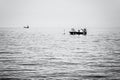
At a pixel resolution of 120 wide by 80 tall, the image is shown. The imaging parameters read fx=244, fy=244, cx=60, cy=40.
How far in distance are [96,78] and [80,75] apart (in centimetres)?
190

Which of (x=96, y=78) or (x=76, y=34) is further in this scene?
(x=76, y=34)

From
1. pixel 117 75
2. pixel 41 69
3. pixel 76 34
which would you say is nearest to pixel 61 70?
pixel 41 69

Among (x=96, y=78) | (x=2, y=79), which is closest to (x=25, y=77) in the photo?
(x=2, y=79)

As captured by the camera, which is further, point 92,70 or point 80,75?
point 92,70

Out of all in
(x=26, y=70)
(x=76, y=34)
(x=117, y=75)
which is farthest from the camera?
(x=76, y=34)

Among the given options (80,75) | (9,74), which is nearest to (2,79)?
(9,74)

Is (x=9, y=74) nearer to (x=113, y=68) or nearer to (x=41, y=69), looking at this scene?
(x=41, y=69)

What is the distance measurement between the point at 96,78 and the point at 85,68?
5.25 metres

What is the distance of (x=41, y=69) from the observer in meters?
27.5

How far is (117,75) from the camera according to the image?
80.0ft

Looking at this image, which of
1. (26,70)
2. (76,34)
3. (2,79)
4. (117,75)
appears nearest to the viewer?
(2,79)

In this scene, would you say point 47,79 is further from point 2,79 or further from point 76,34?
point 76,34

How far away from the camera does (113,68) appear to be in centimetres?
2833

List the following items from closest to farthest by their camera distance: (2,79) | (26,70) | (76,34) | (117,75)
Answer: (2,79) < (117,75) < (26,70) < (76,34)
